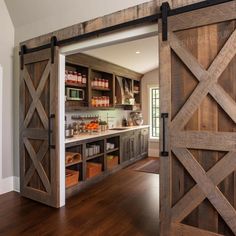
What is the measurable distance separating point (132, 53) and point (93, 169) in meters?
2.74

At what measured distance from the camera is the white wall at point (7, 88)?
3564mm

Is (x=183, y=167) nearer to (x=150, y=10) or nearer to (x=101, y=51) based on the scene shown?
(x=150, y=10)

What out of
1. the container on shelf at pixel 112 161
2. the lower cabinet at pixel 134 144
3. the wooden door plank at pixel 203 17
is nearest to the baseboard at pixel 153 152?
the lower cabinet at pixel 134 144

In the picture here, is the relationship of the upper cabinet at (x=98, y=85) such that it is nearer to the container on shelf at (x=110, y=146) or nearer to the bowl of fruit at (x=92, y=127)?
the bowl of fruit at (x=92, y=127)

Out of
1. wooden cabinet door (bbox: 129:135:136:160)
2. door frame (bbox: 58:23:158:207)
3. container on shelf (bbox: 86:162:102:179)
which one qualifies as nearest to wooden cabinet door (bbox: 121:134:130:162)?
wooden cabinet door (bbox: 129:135:136:160)

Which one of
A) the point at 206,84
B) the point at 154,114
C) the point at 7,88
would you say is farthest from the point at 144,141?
the point at 206,84

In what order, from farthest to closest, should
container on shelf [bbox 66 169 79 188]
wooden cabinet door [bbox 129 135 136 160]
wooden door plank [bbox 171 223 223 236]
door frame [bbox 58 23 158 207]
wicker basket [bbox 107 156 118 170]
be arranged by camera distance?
1. wooden cabinet door [bbox 129 135 136 160]
2. wicker basket [bbox 107 156 118 170]
3. container on shelf [bbox 66 169 79 188]
4. door frame [bbox 58 23 158 207]
5. wooden door plank [bbox 171 223 223 236]

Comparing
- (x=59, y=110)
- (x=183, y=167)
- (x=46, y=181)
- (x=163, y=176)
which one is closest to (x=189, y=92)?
(x=183, y=167)

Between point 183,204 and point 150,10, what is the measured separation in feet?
6.47

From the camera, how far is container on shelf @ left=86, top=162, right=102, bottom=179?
4015 millimetres

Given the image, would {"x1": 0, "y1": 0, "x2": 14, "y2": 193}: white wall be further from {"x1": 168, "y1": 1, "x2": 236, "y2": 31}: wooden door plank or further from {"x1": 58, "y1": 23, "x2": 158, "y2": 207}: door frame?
{"x1": 168, "y1": 1, "x2": 236, "y2": 31}: wooden door plank

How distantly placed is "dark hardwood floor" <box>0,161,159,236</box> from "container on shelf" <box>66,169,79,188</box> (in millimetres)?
220

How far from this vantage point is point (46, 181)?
3.13m

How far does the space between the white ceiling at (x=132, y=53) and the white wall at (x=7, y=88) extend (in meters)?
1.45
